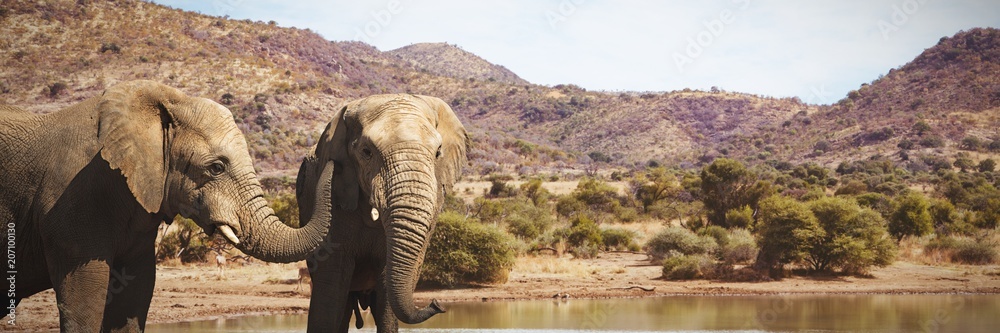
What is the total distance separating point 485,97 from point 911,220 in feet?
311

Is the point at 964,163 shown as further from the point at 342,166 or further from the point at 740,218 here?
the point at 342,166

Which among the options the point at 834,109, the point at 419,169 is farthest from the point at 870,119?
the point at 419,169

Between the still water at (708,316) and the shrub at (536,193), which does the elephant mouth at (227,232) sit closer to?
the still water at (708,316)

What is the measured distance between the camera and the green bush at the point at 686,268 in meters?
25.6

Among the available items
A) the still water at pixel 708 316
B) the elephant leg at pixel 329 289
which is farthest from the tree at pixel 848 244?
the elephant leg at pixel 329 289

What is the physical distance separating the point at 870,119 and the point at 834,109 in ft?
33.4

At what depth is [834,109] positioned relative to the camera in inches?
4087

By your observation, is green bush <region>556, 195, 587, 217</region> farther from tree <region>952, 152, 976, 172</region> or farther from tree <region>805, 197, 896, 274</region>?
tree <region>952, 152, 976, 172</region>

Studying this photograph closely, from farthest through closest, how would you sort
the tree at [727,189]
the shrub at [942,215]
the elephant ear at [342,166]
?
the tree at [727,189]
the shrub at [942,215]
the elephant ear at [342,166]

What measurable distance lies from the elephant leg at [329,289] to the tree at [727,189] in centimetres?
2936

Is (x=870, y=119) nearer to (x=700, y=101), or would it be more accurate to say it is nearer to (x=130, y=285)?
(x=700, y=101)

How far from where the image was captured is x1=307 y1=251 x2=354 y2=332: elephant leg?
8539 millimetres

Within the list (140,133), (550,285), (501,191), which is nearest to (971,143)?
(501,191)

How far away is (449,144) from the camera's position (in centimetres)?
898
